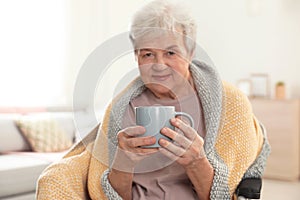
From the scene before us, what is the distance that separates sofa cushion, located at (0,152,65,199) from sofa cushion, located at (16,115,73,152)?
0.32m

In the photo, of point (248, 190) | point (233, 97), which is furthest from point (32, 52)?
point (248, 190)

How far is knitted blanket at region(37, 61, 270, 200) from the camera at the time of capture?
170 cm

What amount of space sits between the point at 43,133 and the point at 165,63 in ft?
7.87

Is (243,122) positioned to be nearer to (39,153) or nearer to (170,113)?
(170,113)

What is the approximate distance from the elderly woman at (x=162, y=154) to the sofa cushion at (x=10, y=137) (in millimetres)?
1915

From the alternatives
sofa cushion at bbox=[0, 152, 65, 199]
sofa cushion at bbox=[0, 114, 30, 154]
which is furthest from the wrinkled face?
sofa cushion at bbox=[0, 114, 30, 154]

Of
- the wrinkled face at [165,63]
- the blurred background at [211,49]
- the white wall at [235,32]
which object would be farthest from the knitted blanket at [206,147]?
the white wall at [235,32]

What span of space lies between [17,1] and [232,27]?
7.27ft

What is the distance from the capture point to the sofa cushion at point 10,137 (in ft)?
12.0

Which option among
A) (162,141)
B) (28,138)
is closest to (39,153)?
(28,138)

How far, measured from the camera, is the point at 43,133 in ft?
12.6

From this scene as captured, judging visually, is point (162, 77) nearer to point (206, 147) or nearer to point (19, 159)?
point (206, 147)

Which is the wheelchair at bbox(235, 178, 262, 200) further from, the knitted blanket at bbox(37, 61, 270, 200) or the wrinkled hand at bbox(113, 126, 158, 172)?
the wrinkled hand at bbox(113, 126, 158, 172)

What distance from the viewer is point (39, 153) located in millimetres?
3713
